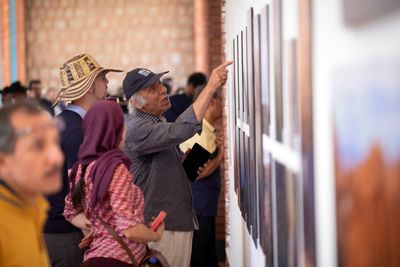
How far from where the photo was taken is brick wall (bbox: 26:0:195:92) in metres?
19.7

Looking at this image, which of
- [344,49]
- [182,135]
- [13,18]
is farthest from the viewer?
[13,18]

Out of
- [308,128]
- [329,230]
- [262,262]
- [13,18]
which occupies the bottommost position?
[262,262]

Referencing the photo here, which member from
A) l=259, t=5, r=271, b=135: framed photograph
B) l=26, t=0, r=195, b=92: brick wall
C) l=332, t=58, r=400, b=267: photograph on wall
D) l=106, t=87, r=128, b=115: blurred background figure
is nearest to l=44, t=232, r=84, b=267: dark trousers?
l=106, t=87, r=128, b=115: blurred background figure

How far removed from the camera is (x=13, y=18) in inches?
744

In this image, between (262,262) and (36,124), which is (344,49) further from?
(262,262)

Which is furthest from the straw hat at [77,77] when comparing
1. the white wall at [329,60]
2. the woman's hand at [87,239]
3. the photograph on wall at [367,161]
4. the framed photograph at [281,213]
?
the photograph on wall at [367,161]

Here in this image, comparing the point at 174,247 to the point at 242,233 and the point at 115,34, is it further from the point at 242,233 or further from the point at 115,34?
the point at 115,34

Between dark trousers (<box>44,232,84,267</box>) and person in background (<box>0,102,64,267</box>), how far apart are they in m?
2.11

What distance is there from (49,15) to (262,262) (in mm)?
16770

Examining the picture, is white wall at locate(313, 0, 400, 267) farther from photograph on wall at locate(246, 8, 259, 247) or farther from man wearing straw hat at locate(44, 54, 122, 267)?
man wearing straw hat at locate(44, 54, 122, 267)

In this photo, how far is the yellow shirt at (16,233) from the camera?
2508 mm

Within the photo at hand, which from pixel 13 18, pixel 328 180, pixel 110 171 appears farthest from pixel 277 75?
pixel 13 18

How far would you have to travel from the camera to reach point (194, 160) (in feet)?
18.2

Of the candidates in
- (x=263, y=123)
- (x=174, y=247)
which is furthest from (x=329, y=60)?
(x=174, y=247)
